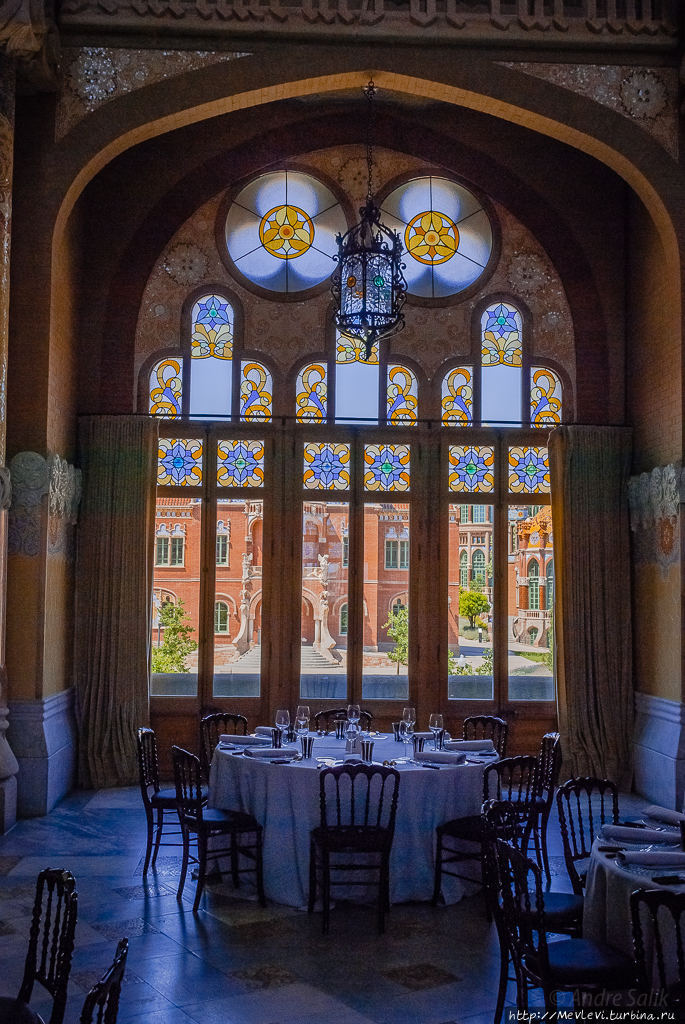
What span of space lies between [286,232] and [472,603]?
4291mm

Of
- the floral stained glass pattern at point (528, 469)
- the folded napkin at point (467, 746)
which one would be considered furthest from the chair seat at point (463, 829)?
the floral stained glass pattern at point (528, 469)

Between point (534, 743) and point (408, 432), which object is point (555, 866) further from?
point (408, 432)

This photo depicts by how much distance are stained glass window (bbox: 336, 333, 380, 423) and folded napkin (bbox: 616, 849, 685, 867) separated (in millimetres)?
6552

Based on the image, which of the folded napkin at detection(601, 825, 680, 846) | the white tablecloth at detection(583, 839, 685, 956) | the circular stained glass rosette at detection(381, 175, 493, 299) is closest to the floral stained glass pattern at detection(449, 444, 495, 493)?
the circular stained glass rosette at detection(381, 175, 493, 299)

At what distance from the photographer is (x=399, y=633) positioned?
1012 cm

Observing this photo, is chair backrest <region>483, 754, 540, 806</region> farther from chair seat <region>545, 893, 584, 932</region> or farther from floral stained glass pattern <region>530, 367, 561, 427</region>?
floral stained glass pattern <region>530, 367, 561, 427</region>

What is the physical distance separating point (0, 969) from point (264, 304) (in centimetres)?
708

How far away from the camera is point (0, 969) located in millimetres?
4941

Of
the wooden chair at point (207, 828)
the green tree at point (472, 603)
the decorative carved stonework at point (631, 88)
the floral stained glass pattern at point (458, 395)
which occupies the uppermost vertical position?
the decorative carved stonework at point (631, 88)

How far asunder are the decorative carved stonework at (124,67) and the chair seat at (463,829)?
20.3 ft

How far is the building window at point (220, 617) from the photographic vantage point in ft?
33.0

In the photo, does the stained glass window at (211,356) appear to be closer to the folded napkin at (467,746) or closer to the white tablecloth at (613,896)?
the folded napkin at (467,746)

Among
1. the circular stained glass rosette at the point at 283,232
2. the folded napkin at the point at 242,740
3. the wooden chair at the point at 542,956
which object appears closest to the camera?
the wooden chair at the point at 542,956

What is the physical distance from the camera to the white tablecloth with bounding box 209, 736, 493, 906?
6230 mm
